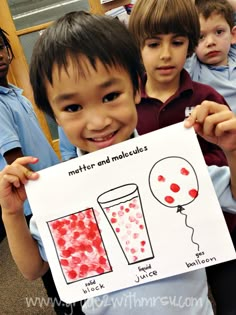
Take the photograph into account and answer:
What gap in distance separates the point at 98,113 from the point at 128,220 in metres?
0.18

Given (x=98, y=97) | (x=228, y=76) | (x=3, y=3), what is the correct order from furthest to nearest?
1. (x=3, y=3)
2. (x=228, y=76)
3. (x=98, y=97)

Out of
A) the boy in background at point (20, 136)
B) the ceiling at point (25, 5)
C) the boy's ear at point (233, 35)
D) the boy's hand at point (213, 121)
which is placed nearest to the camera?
the boy's hand at point (213, 121)

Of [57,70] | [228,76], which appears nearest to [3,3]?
[228,76]

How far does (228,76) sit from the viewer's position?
1.08 metres

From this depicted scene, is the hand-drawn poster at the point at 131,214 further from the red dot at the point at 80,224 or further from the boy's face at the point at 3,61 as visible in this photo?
the boy's face at the point at 3,61

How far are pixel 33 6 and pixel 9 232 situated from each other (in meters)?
2.31

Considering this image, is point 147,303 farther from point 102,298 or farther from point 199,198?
point 199,198

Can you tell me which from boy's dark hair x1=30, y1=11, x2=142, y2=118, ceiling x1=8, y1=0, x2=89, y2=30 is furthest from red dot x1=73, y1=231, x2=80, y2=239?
ceiling x1=8, y1=0, x2=89, y2=30

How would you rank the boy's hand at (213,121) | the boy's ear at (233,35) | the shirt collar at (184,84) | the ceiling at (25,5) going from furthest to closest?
the ceiling at (25,5), the boy's ear at (233,35), the shirt collar at (184,84), the boy's hand at (213,121)

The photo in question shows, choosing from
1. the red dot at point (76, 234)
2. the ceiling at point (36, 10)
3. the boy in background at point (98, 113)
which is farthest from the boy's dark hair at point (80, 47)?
the ceiling at point (36, 10)

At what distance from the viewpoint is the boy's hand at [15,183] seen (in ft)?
1.74

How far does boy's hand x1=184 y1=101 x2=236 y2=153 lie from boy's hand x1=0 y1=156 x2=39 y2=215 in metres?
0.27

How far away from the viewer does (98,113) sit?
0.52 metres

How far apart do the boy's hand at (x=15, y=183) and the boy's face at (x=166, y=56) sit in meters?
0.46
